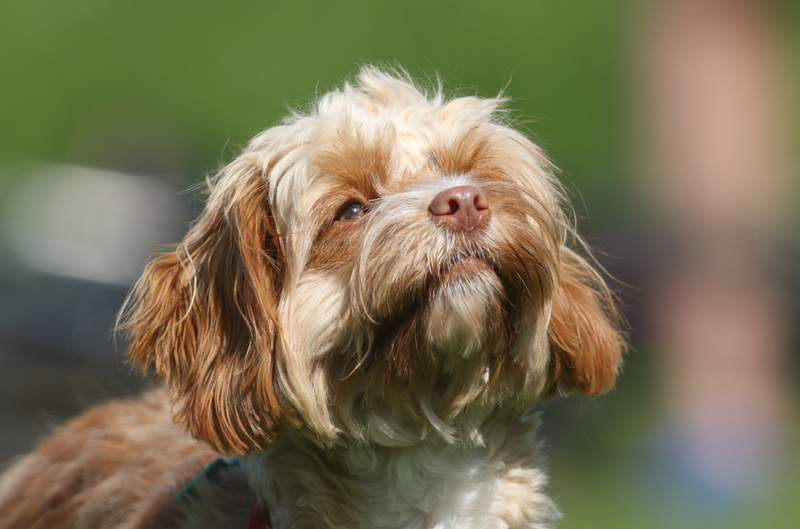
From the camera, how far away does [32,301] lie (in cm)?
569

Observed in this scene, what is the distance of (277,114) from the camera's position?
1134 centimetres

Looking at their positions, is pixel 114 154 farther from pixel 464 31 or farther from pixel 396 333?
pixel 396 333

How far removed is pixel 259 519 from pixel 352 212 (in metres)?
0.92

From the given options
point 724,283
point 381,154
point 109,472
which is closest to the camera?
point 381,154

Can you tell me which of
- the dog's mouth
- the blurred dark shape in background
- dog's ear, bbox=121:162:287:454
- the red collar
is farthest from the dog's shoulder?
the blurred dark shape in background

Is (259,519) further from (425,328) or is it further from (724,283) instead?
(724,283)

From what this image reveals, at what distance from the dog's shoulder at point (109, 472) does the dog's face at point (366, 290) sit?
0.57 m

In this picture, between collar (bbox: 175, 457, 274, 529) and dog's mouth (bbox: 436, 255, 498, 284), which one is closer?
dog's mouth (bbox: 436, 255, 498, 284)

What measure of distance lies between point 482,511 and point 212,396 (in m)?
0.86

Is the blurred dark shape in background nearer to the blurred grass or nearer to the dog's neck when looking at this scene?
the blurred grass

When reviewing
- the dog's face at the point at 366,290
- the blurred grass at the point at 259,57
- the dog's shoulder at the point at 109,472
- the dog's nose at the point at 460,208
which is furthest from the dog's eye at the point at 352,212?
the blurred grass at the point at 259,57

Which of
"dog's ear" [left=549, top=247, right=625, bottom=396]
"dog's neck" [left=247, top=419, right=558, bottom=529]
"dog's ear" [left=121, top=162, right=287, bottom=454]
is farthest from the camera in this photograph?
"dog's ear" [left=549, top=247, right=625, bottom=396]

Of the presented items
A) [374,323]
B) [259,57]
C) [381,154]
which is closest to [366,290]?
[374,323]

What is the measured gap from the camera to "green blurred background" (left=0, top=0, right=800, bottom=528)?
5074 mm
